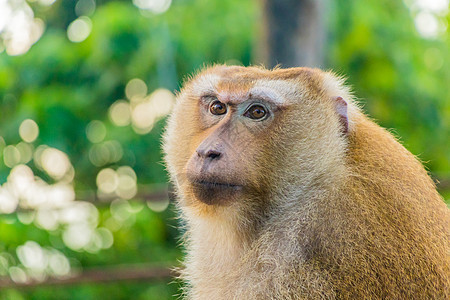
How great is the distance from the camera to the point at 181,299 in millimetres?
3922

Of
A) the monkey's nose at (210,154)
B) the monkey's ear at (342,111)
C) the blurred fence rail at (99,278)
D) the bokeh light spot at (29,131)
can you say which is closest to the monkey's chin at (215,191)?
the monkey's nose at (210,154)

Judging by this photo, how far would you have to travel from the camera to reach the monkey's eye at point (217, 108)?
332 centimetres

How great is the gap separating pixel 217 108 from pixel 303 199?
28.8 inches

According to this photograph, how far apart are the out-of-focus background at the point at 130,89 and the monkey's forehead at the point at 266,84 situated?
357 centimetres

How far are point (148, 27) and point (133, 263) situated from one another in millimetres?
3480

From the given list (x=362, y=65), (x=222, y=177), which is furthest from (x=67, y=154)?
(x=222, y=177)

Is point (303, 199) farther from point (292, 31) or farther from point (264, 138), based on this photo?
point (292, 31)

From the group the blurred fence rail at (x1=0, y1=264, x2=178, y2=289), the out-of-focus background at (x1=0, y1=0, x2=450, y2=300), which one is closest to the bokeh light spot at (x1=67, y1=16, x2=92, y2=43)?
the out-of-focus background at (x1=0, y1=0, x2=450, y2=300)

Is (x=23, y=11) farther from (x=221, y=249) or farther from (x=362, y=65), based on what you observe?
(x=221, y=249)

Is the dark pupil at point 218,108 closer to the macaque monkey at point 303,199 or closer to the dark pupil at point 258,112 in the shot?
the macaque monkey at point 303,199

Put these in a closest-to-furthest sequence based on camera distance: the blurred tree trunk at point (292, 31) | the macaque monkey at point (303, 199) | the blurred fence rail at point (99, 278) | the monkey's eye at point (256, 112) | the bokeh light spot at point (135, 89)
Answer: the macaque monkey at point (303, 199)
the monkey's eye at point (256, 112)
the blurred fence rail at point (99, 278)
the blurred tree trunk at point (292, 31)
the bokeh light spot at point (135, 89)

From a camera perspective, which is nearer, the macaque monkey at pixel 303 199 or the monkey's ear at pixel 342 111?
the macaque monkey at pixel 303 199

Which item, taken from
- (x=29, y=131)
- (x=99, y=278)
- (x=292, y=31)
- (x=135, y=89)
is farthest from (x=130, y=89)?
(x=99, y=278)

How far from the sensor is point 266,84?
127 inches
